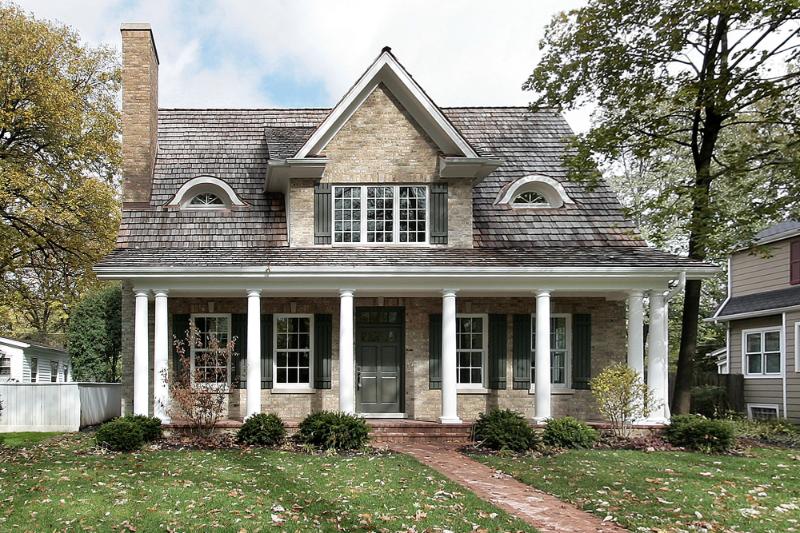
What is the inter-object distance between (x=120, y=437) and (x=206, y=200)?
21.9 feet

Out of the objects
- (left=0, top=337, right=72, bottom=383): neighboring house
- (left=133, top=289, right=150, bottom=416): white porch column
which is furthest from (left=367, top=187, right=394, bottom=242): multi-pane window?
(left=0, top=337, right=72, bottom=383): neighboring house

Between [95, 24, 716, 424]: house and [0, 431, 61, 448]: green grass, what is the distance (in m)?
2.19

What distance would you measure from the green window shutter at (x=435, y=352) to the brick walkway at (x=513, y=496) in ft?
10.6

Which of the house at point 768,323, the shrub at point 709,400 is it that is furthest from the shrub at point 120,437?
the house at point 768,323

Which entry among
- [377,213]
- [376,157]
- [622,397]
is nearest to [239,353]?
[377,213]

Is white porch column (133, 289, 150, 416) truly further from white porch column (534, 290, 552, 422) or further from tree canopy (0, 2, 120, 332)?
white porch column (534, 290, 552, 422)

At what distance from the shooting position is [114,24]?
19.7m

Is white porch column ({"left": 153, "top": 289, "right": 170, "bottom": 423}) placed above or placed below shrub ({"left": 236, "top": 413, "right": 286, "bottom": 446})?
above

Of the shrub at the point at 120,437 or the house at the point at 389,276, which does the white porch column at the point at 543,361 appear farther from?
the shrub at the point at 120,437

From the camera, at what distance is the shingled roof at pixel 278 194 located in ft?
58.4

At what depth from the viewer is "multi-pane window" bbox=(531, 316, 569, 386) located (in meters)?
18.0

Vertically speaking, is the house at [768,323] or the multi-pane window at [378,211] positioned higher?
the multi-pane window at [378,211]

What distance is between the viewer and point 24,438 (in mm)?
17547

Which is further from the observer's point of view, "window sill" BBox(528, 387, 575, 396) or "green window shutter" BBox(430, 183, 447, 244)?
"window sill" BBox(528, 387, 575, 396)
